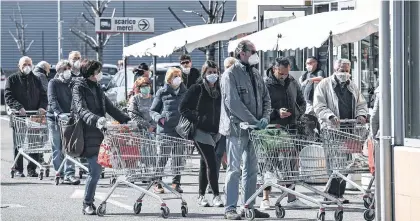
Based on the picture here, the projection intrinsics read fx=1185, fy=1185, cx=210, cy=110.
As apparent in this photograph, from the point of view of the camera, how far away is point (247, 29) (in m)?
24.7

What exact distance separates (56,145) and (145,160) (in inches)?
190

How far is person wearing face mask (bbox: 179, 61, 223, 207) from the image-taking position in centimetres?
1405

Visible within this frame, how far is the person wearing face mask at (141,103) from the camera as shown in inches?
699

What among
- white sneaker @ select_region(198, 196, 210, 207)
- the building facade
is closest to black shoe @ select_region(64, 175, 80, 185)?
white sneaker @ select_region(198, 196, 210, 207)

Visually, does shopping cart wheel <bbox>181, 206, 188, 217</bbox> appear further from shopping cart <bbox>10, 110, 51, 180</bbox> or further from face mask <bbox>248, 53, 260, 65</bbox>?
shopping cart <bbox>10, 110, 51, 180</bbox>

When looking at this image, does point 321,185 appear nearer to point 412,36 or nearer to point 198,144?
point 198,144

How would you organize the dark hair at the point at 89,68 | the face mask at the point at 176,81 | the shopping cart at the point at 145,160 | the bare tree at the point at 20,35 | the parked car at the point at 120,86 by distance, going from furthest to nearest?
the bare tree at the point at 20,35 → the parked car at the point at 120,86 → the face mask at the point at 176,81 → the dark hair at the point at 89,68 → the shopping cart at the point at 145,160

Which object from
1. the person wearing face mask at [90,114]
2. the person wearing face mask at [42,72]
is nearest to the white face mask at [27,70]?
the person wearing face mask at [42,72]

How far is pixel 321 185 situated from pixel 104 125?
470cm

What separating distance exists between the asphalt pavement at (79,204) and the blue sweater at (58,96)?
1139 millimetres

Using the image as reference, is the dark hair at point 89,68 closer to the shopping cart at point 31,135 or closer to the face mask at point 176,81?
the face mask at point 176,81

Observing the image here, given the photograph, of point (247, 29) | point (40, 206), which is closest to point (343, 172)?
point (40, 206)

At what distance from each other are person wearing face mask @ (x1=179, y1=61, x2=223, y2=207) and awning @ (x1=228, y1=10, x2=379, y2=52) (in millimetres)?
3656

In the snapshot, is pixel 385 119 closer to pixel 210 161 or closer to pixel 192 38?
pixel 210 161
